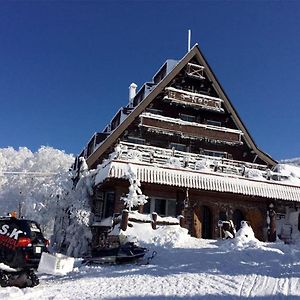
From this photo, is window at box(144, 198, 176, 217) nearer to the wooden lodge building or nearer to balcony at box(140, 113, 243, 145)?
the wooden lodge building

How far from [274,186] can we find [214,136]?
18.1ft

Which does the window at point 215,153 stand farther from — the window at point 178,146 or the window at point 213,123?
the window at point 213,123

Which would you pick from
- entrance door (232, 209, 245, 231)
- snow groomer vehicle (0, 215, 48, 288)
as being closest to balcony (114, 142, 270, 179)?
entrance door (232, 209, 245, 231)

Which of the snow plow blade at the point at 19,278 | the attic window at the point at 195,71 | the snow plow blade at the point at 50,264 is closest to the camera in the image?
the snow plow blade at the point at 19,278

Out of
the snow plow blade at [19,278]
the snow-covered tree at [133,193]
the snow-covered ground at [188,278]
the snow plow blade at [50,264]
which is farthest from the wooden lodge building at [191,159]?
the snow plow blade at [19,278]

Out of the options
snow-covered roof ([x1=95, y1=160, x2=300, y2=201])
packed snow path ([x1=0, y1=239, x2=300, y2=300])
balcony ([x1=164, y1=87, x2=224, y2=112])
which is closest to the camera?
packed snow path ([x1=0, y1=239, x2=300, y2=300])

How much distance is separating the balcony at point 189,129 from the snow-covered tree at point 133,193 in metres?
5.76

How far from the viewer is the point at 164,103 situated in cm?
2738

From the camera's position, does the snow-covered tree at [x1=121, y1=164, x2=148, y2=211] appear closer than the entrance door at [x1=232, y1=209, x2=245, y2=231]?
Yes

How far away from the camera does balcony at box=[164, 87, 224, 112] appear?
26922 millimetres

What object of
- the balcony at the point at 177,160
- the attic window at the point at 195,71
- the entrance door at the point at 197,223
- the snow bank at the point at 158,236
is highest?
the attic window at the point at 195,71

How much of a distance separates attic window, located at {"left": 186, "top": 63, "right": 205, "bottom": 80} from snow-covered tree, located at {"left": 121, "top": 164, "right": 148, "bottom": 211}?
9.94 metres

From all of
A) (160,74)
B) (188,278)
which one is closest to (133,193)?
(188,278)

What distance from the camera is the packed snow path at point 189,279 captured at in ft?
31.3
